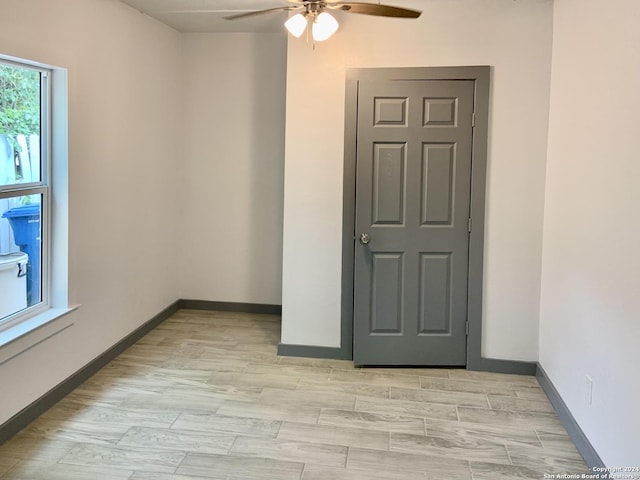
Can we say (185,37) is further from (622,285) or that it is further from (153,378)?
(622,285)

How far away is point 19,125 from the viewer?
3.17 metres

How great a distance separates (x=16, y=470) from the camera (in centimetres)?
269

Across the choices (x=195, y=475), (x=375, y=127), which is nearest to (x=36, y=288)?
(x=195, y=475)

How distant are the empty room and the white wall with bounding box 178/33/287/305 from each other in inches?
2.5

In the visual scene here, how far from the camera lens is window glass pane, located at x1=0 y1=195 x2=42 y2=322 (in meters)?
3.13

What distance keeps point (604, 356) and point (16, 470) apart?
2818mm

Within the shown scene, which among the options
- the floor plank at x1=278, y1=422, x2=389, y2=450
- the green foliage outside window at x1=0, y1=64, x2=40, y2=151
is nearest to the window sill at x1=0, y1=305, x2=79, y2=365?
the green foliage outside window at x1=0, y1=64, x2=40, y2=151

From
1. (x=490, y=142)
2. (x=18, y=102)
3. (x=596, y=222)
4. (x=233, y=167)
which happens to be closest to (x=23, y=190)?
(x=18, y=102)

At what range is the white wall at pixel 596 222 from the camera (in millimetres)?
2430

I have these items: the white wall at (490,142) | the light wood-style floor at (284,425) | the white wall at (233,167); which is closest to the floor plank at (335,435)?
the light wood-style floor at (284,425)

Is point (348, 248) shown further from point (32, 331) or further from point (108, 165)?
point (32, 331)

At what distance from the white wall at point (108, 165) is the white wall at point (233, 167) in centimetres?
18

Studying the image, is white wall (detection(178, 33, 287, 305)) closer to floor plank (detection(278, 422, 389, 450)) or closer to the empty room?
the empty room

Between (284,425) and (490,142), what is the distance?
2.28 metres
